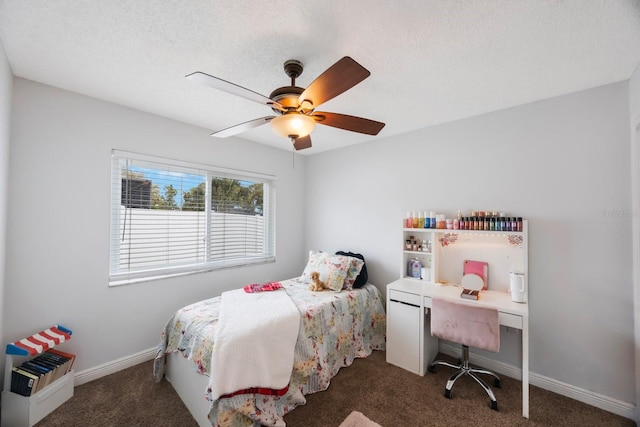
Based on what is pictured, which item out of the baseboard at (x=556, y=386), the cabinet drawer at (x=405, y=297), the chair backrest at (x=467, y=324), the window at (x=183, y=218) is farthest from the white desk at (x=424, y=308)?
the window at (x=183, y=218)

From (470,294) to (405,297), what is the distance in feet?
1.86

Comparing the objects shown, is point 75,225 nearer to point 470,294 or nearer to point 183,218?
point 183,218

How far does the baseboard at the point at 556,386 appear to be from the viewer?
190cm

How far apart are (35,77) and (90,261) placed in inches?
60.0

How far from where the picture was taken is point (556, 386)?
2.15 metres

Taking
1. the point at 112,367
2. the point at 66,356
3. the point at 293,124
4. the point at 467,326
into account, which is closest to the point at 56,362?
the point at 66,356

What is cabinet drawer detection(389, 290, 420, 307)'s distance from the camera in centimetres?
245

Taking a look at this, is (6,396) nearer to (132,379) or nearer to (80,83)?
(132,379)

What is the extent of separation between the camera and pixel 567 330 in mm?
2129

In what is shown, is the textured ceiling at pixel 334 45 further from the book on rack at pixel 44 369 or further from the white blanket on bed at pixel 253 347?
the book on rack at pixel 44 369

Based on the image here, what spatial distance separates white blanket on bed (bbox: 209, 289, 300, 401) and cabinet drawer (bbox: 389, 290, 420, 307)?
1.03 m

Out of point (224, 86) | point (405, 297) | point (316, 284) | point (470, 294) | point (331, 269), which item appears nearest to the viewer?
point (224, 86)

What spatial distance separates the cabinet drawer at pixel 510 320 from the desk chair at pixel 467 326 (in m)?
0.13

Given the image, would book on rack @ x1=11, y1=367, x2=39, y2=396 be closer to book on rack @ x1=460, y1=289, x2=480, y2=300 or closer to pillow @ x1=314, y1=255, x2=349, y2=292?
pillow @ x1=314, y1=255, x2=349, y2=292
